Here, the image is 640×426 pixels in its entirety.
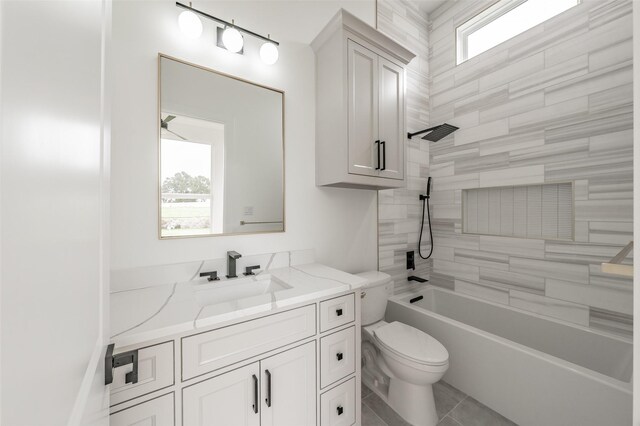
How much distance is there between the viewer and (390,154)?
1.78 metres

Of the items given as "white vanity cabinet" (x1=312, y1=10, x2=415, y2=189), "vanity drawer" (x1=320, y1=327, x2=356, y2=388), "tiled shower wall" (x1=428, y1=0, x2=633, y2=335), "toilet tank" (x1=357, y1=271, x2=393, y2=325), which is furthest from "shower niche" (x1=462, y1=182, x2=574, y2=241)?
"vanity drawer" (x1=320, y1=327, x2=356, y2=388)

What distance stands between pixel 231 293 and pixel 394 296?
1.56m

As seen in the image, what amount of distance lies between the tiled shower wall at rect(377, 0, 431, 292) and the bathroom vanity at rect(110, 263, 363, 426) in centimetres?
102

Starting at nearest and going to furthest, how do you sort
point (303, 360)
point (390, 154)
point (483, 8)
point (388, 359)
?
point (303, 360) < point (388, 359) < point (390, 154) < point (483, 8)

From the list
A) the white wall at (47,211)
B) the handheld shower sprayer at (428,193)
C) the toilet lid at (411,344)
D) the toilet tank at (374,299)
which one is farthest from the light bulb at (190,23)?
the handheld shower sprayer at (428,193)

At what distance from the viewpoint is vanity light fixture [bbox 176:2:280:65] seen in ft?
4.28

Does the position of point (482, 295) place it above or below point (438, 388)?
above

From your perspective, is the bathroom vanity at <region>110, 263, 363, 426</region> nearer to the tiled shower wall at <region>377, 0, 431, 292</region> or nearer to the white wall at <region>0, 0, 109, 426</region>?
the white wall at <region>0, 0, 109, 426</region>

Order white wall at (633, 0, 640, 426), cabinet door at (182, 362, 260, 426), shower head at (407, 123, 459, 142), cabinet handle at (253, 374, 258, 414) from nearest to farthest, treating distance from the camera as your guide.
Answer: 1. white wall at (633, 0, 640, 426)
2. cabinet door at (182, 362, 260, 426)
3. cabinet handle at (253, 374, 258, 414)
4. shower head at (407, 123, 459, 142)

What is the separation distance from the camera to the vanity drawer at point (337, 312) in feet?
3.88

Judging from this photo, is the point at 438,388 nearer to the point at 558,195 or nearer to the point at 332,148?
the point at 558,195

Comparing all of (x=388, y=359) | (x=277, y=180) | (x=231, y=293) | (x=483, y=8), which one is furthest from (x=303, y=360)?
(x=483, y=8)

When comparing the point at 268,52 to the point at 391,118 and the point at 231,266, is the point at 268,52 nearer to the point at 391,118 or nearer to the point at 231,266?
the point at 391,118

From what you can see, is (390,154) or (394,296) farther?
(394,296)
